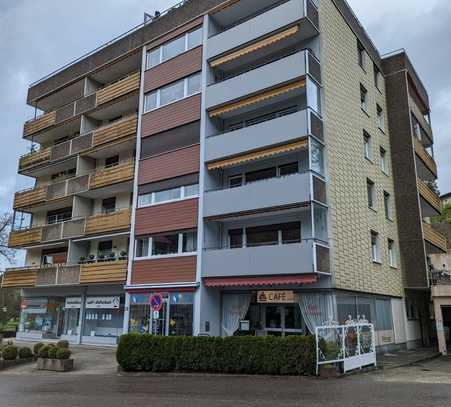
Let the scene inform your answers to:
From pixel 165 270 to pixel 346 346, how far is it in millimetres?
9869

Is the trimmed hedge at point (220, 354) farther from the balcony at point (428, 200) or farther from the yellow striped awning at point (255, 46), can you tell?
the balcony at point (428, 200)

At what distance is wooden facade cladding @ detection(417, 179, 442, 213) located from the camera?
26.4 metres

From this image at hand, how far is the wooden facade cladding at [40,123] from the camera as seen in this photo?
32381 millimetres

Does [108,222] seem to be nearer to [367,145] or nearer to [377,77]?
[367,145]

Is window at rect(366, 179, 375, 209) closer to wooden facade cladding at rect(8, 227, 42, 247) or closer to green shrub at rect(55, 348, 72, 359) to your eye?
green shrub at rect(55, 348, 72, 359)

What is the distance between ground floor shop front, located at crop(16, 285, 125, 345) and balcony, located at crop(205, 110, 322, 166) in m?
9.93

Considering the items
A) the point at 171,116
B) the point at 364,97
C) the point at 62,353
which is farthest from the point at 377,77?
the point at 62,353

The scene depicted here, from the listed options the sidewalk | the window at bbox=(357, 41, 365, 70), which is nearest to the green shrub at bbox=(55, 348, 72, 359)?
the sidewalk

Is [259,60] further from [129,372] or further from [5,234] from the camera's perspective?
[5,234]

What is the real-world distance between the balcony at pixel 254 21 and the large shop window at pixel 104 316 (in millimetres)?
14415

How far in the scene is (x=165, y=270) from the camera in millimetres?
22172

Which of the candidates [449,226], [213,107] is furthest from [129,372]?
[449,226]

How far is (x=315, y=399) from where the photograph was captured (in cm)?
1048

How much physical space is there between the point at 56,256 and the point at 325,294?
19074 millimetres
